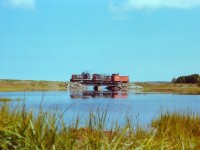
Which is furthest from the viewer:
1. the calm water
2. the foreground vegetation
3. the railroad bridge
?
the railroad bridge

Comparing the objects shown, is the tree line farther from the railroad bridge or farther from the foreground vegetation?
the foreground vegetation

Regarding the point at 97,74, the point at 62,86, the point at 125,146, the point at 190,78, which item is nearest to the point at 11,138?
the point at 125,146

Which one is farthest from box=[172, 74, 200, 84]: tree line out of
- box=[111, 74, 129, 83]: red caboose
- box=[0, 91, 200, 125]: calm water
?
box=[0, 91, 200, 125]: calm water

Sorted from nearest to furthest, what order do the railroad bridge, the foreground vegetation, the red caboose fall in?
the foreground vegetation < the railroad bridge < the red caboose

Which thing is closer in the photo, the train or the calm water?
the calm water

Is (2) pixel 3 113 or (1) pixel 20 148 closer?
(1) pixel 20 148

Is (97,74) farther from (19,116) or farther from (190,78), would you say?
(19,116)

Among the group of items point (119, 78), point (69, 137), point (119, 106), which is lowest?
point (119, 106)

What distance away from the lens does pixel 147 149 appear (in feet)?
22.7

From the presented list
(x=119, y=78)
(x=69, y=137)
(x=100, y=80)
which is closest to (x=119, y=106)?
(x=69, y=137)

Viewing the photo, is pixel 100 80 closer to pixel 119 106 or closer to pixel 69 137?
pixel 119 106

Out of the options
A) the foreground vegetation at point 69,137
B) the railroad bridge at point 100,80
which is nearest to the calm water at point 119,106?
the foreground vegetation at point 69,137

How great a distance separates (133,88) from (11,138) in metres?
119

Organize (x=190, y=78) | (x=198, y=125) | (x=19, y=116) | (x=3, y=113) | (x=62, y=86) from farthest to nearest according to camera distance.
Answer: (x=62, y=86) < (x=190, y=78) < (x=198, y=125) < (x=3, y=113) < (x=19, y=116)
